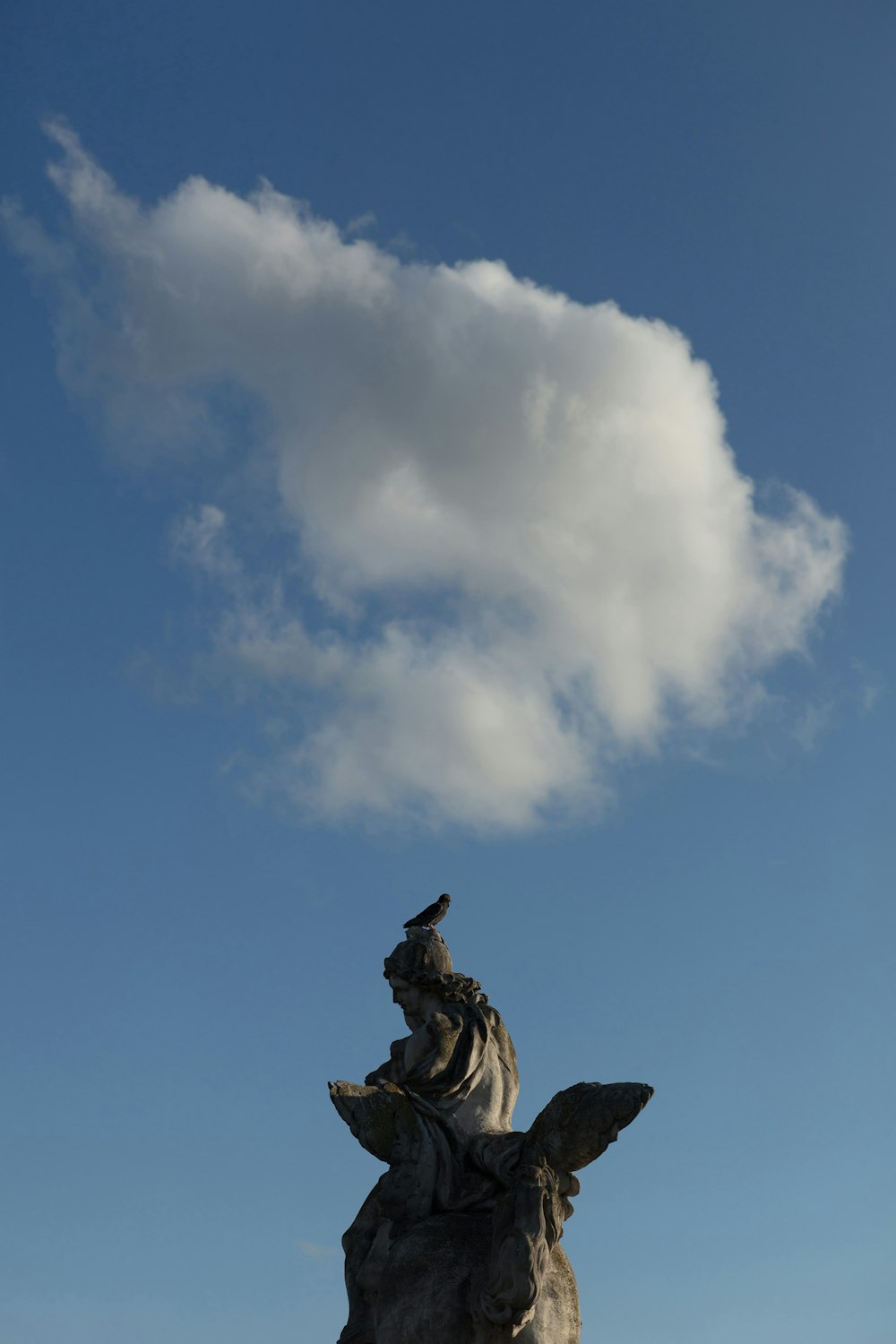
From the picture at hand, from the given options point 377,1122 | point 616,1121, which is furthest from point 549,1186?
point 377,1122

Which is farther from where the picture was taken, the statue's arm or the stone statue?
the statue's arm

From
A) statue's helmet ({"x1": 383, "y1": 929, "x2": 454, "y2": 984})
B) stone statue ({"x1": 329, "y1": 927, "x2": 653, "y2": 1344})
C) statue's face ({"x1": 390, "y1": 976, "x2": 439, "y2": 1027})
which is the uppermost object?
statue's helmet ({"x1": 383, "y1": 929, "x2": 454, "y2": 984})

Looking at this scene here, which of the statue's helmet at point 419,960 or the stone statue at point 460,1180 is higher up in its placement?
the statue's helmet at point 419,960

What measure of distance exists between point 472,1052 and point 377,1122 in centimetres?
85

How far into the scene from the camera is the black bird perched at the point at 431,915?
37.6 feet

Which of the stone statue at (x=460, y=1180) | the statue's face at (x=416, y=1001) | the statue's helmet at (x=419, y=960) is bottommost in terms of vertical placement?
the stone statue at (x=460, y=1180)

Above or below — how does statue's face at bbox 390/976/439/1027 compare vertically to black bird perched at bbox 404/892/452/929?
below

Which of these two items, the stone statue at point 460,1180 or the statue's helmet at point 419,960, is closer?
the stone statue at point 460,1180

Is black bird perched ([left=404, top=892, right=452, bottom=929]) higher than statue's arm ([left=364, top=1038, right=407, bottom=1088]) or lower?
higher

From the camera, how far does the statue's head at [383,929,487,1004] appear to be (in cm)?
1102

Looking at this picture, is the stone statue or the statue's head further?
the statue's head

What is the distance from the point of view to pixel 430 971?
36.3 feet

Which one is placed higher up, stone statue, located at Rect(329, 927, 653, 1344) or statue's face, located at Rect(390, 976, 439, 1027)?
statue's face, located at Rect(390, 976, 439, 1027)

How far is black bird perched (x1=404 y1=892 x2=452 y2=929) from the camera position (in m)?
11.4
